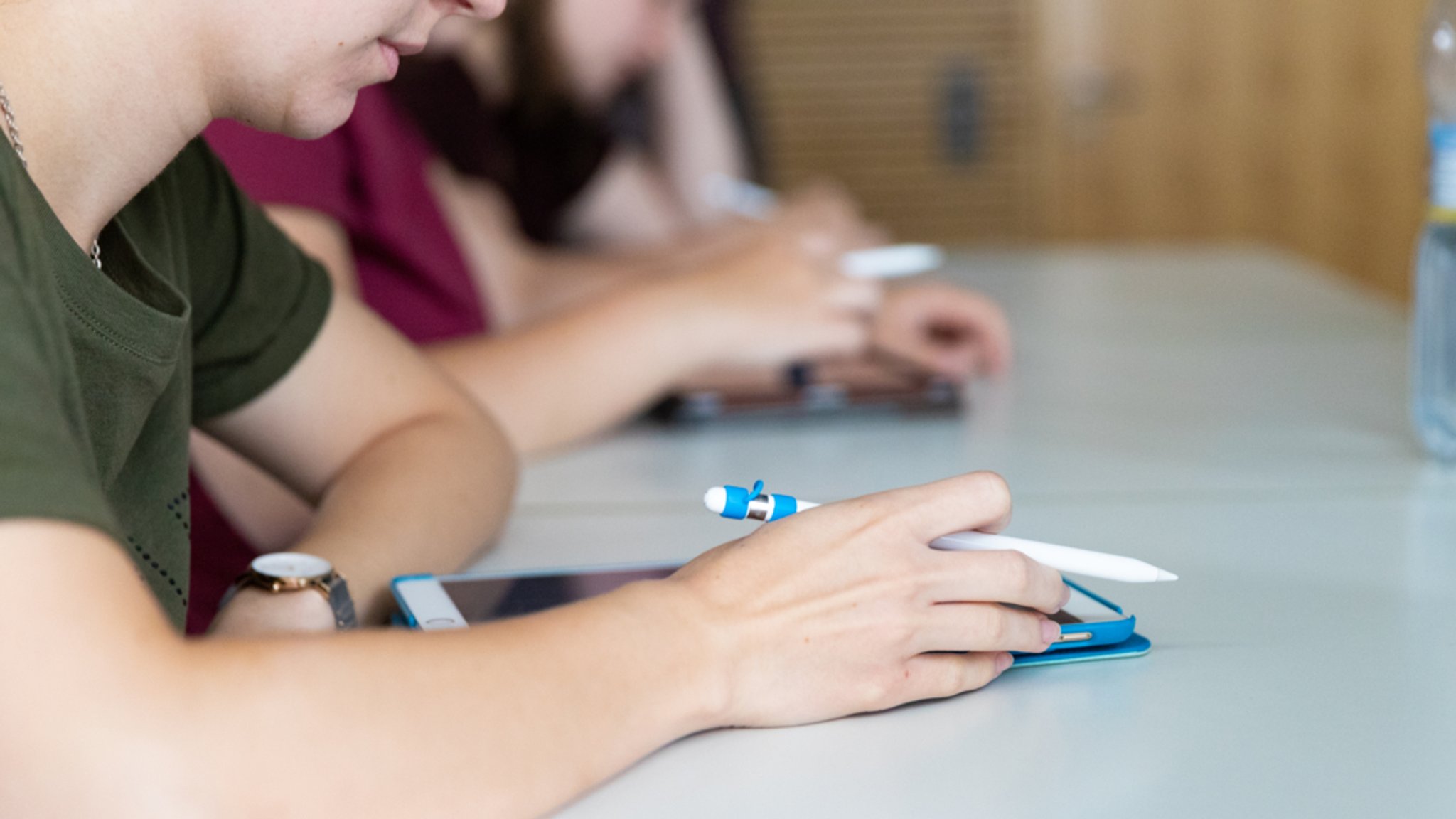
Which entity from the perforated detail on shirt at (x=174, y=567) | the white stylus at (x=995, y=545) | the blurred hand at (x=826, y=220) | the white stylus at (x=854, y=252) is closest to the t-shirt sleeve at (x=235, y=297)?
the perforated detail on shirt at (x=174, y=567)

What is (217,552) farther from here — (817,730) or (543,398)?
(817,730)

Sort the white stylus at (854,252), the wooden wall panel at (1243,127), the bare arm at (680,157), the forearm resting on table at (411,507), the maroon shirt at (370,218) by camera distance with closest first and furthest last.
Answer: the forearm resting on table at (411,507), the maroon shirt at (370,218), the white stylus at (854,252), the bare arm at (680,157), the wooden wall panel at (1243,127)

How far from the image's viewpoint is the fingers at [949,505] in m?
0.59

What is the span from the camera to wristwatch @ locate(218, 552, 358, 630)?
0.67 metres

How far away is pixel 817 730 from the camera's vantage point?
58 cm

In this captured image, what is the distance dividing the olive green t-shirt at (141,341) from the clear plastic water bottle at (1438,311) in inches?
28.4

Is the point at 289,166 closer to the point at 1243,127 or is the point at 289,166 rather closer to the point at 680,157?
the point at 680,157

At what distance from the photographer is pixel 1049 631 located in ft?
2.04

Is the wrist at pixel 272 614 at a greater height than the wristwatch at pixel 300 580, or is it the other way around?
the wristwatch at pixel 300 580

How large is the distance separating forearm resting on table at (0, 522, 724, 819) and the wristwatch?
0.17m

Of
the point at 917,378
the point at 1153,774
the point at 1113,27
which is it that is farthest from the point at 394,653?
the point at 1113,27

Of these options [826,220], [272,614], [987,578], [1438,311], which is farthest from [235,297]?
[826,220]

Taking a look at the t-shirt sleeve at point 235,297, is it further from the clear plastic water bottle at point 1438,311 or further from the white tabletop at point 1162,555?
the clear plastic water bottle at point 1438,311

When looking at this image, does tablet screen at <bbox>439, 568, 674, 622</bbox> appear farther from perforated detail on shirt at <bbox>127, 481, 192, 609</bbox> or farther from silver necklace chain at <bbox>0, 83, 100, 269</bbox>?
silver necklace chain at <bbox>0, 83, 100, 269</bbox>
